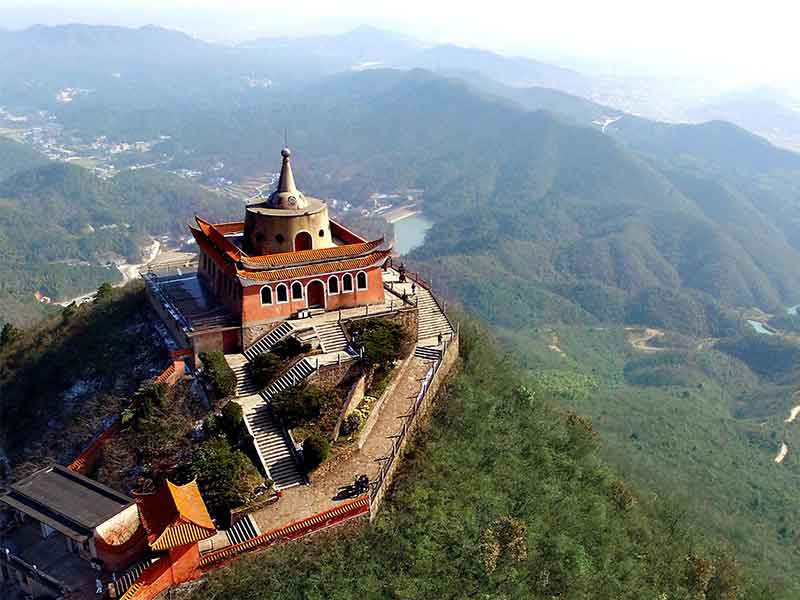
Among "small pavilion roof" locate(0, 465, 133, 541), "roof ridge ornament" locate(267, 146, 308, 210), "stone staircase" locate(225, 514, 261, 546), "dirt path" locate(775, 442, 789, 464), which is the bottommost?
"dirt path" locate(775, 442, 789, 464)

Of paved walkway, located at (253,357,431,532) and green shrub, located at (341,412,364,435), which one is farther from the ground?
green shrub, located at (341,412,364,435)

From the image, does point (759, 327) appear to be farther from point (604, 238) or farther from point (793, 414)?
point (793, 414)

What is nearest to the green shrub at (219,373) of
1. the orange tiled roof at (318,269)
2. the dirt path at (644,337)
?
the orange tiled roof at (318,269)

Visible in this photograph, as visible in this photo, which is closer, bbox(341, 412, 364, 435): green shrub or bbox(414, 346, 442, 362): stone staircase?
bbox(341, 412, 364, 435): green shrub

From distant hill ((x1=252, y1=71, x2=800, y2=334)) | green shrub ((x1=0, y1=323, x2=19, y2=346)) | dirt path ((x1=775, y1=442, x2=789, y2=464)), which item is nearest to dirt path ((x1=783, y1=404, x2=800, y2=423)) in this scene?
dirt path ((x1=775, y1=442, x2=789, y2=464))

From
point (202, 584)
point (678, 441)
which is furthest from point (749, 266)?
point (202, 584)

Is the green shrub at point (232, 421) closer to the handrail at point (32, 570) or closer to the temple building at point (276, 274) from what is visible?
the temple building at point (276, 274)

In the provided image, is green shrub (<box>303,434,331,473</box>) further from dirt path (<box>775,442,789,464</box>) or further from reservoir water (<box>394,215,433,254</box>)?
reservoir water (<box>394,215,433,254</box>)
